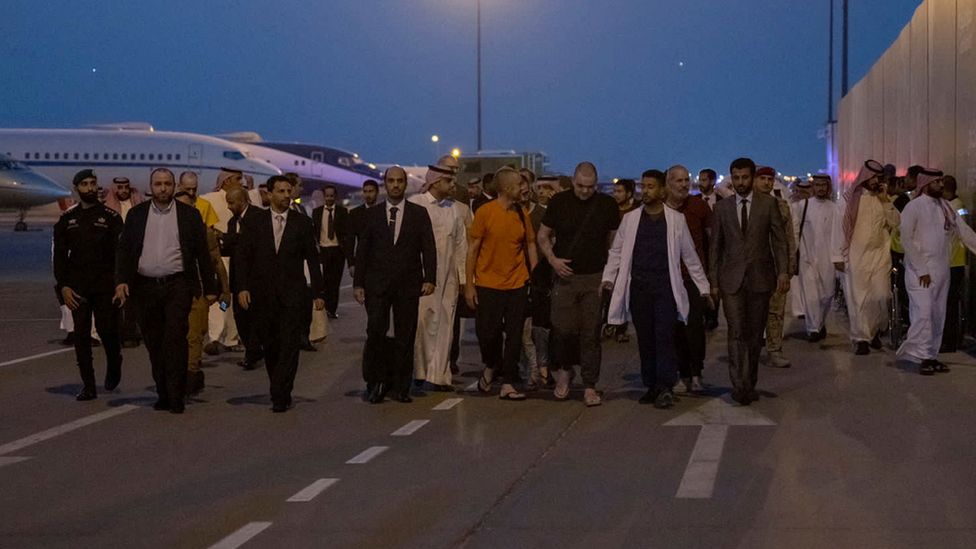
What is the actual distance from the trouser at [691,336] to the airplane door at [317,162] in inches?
2424

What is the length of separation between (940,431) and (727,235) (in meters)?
2.43

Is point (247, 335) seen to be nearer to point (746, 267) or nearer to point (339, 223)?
point (339, 223)

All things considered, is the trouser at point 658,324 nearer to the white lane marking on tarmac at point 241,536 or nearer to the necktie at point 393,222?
the necktie at point 393,222

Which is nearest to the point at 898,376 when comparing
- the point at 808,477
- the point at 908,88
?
the point at 808,477

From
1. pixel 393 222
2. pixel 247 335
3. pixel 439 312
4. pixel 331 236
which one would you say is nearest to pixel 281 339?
pixel 393 222

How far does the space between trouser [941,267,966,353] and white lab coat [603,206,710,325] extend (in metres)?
4.52

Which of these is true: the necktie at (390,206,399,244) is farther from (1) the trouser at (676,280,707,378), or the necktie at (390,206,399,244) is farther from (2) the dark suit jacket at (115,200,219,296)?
(1) the trouser at (676,280,707,378)

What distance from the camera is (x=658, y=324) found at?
36.7 feet

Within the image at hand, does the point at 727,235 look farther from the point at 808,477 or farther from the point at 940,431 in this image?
the point at 808,477

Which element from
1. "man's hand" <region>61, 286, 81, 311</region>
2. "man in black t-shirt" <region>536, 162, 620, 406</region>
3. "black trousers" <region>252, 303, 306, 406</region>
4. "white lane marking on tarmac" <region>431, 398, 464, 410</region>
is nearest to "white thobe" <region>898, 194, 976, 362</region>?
"man in black t-shirt" <region>536, 162, 620, 406</region>

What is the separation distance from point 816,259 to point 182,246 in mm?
8119

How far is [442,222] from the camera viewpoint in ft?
40.4

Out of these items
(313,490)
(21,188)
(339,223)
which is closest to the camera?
(313,490)

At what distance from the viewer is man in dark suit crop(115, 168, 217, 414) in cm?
1110
